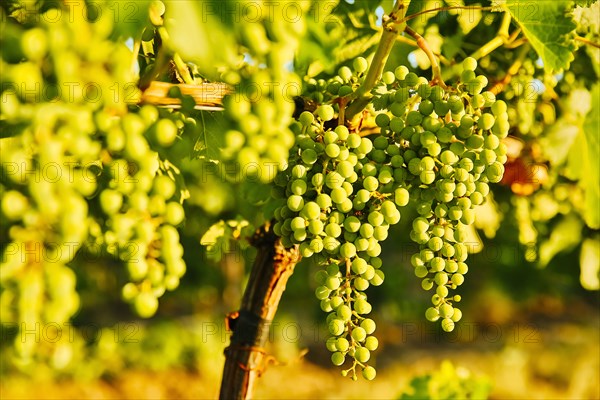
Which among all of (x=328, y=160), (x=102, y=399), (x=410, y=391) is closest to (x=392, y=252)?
(x=102, y=399)

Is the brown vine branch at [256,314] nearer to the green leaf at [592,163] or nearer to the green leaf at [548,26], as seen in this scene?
the green leaf at [548,26]

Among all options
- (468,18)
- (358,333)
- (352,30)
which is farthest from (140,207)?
(468,18)

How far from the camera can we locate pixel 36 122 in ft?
2.37

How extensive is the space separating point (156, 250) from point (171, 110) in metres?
0.23

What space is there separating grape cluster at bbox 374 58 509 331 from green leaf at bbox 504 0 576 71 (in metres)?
0.22

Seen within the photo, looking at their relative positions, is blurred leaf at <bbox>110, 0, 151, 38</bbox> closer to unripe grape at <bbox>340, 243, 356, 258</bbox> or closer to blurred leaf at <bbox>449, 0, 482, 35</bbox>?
unripe grape at <bbox>340, 243, 356, 258</bbox>

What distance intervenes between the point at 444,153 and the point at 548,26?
1.42 feet

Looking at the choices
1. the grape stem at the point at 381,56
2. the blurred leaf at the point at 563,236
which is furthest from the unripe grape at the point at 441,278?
the blurred leaf at the point at 563,236

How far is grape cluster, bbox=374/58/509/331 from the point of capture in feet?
3.74

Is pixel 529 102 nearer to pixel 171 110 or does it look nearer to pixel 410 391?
pixel 410 391

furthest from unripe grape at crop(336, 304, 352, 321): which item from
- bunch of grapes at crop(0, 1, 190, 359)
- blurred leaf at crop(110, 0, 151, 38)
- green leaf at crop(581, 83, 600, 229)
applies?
green leaf at crop(581, 83, 600, 229)

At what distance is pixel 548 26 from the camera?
52.5 inches

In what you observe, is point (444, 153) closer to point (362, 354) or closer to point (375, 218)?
point (375, 218)

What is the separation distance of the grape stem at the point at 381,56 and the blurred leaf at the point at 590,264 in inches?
60.1
